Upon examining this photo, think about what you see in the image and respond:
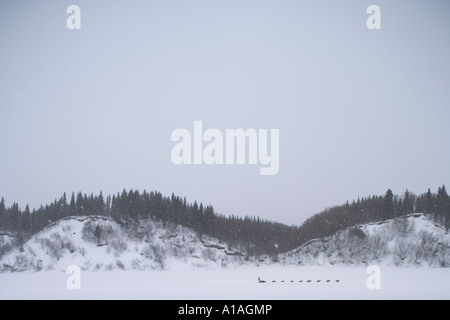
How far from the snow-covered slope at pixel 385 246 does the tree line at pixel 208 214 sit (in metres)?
2.41

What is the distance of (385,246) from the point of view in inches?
2936

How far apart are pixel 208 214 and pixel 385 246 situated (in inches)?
1324

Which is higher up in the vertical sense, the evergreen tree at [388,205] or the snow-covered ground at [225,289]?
the evergreen tree at [388,205]

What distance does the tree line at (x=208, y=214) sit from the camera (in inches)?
2950

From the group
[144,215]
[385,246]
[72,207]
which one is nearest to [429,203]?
[385,246]

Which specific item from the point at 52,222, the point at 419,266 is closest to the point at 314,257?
the point at 419,266

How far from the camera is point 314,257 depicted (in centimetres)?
8250

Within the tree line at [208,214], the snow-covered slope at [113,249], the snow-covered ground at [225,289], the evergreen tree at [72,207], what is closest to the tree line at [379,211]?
the tree line at [208,214]

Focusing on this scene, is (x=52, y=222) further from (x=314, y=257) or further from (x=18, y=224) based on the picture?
(x=314, y=257)

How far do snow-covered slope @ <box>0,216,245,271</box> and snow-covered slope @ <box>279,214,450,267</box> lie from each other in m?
15.3

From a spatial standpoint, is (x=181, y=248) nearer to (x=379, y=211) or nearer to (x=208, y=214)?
(x=208, y=214)

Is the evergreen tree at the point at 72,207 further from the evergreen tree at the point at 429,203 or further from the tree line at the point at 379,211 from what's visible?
the evergreen tree at the point at 429,203
